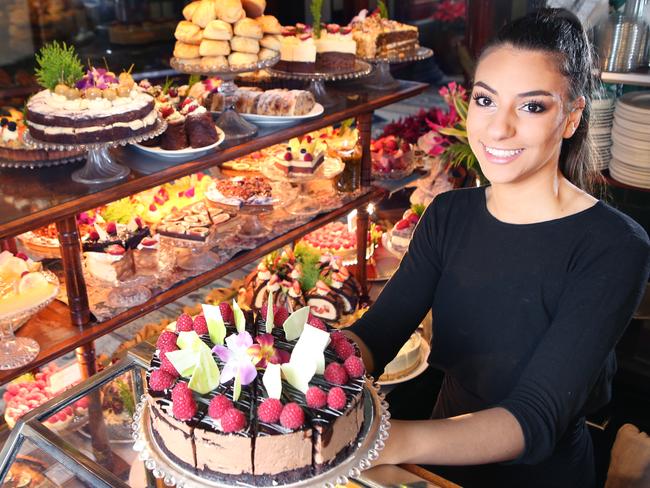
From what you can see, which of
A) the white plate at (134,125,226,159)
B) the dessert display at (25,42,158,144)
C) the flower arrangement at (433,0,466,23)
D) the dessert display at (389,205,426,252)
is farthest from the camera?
the flower arrangement at (433,0,466,23)

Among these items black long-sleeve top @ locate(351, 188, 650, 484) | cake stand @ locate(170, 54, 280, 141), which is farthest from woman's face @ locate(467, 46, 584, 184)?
cake stand @ locate(170, 54, 280, 141)

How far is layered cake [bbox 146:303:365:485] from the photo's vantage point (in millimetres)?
1203

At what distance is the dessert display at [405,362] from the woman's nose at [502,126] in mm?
1476

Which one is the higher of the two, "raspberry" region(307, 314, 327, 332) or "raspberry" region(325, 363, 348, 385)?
"raspberry" region(307, 314, 327, 332)

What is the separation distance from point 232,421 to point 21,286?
4.99ft

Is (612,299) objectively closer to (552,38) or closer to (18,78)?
(552,38)

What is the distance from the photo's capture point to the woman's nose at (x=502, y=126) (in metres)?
1.54

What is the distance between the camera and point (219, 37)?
2.71m

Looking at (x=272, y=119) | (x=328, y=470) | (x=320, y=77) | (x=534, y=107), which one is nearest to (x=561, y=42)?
(x=534, y=107)

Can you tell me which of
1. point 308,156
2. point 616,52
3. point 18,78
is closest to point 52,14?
point 18,78

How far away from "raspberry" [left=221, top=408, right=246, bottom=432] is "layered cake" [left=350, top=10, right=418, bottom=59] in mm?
2718

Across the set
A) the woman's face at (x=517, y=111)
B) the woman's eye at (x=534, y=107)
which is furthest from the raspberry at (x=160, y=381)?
the woman's eye at (x=534, y=107)

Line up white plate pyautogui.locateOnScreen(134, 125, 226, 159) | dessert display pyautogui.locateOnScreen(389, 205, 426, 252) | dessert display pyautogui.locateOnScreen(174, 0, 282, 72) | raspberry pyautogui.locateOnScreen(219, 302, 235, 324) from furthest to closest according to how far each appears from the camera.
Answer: dessert display pyautogui.locateOnScreen(389, 205, 426, 252), dessert display pyautogui.locateOnScreen(174, 0, 282, 72), white plate pyautogui.locateOnScreen(134, 125, 226, 159), raspberry pyautogui.locateOnScreen(219, 302, 235, 324)

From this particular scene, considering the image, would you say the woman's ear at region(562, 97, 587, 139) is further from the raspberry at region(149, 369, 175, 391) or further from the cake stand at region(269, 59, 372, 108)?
the cake stand at region(269, 59, 372, 108)
